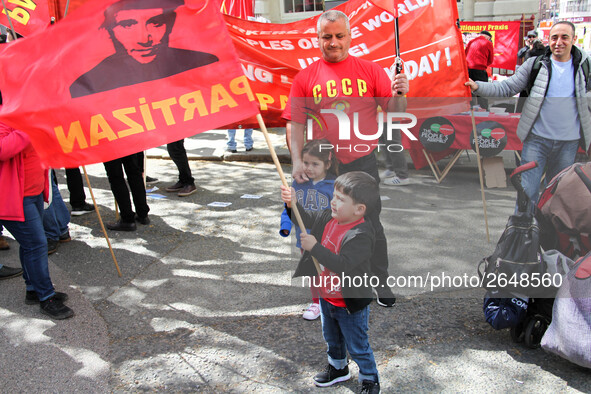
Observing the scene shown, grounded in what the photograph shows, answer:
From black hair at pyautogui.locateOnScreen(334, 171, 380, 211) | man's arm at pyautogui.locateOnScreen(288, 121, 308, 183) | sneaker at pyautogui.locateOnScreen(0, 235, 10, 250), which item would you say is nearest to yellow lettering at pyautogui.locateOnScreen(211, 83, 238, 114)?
man's arm at pyautogui.locateOnScreen(288, 121, 308, 183)

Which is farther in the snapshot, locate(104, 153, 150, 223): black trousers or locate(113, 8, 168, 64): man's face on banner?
locate(104, 153, 150, 223): black trousers

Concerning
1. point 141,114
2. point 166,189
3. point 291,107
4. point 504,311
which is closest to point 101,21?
point 141,114

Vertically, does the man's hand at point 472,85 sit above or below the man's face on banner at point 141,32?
below

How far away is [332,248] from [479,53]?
8.03 metres

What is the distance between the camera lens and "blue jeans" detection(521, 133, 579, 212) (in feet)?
11.1

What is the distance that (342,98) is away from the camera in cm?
312

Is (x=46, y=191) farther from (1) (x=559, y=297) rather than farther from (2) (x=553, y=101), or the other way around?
(2) (x=553, y=101)


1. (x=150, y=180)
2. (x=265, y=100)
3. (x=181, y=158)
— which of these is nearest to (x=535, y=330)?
(x=265, y=100)

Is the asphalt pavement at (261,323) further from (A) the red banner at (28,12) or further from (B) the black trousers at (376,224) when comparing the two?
(A) the red banner at (28,12)

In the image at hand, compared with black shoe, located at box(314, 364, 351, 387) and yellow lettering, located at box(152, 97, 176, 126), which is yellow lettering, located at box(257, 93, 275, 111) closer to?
yellow lettering, located at box(152, 97, 176, 126)

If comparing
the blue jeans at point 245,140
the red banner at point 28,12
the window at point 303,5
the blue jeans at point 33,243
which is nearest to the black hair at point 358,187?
the blue jeans at point 33,243

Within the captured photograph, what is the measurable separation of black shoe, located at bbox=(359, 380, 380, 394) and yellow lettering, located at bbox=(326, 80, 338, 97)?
5.41 ft

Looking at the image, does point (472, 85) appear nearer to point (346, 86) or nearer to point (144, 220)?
point (346, 86)

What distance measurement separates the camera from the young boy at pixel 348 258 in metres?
2.68
